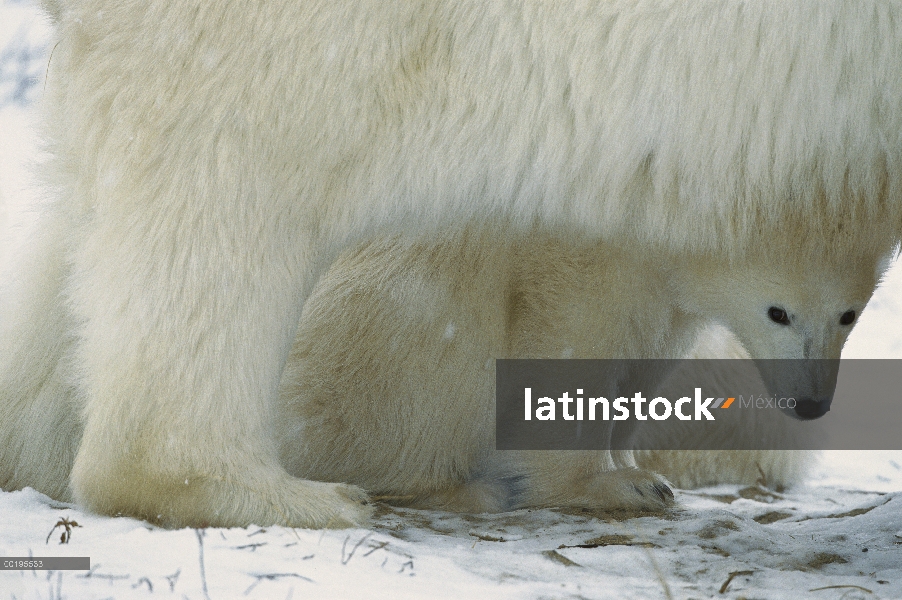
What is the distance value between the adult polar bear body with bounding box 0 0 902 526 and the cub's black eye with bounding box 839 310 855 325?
570 millimetres

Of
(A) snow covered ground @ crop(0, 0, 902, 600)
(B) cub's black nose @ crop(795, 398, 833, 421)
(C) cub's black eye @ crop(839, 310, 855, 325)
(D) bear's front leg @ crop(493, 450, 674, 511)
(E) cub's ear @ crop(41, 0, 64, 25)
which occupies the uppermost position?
(E) cub's ear @ crop(41, 0, 64, 25)

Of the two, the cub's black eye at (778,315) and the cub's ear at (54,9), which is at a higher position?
the cub's ear at (54,9)

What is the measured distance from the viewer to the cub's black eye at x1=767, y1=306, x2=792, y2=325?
3.27m

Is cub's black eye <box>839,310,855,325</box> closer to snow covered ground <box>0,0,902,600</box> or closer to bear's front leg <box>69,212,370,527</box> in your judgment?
snow covered ground <box>0,0,902,600</box>

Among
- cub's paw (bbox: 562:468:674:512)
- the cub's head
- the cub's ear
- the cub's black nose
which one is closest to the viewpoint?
the cub's ear

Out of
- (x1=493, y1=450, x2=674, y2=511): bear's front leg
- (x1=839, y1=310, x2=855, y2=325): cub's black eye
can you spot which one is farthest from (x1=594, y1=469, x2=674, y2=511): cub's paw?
(x1=839, y1=310, x2=855, y2=325): cub's black eye

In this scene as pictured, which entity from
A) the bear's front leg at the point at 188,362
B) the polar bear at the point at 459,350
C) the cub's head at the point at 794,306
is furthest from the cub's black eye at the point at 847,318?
the bear's front leg at the point at 188,362

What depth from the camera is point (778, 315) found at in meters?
3.29

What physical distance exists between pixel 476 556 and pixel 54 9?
1.99 meters

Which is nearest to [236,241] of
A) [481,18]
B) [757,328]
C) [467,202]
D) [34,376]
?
[467,202]

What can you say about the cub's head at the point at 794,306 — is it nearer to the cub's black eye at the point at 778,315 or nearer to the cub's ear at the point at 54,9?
the cub's black eye at the point at 778,315

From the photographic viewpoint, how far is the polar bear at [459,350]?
11.9ft

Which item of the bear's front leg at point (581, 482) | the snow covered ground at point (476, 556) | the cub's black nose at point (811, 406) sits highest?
the cub's black nose at point (811, 406)

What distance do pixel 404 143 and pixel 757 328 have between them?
136 cm
